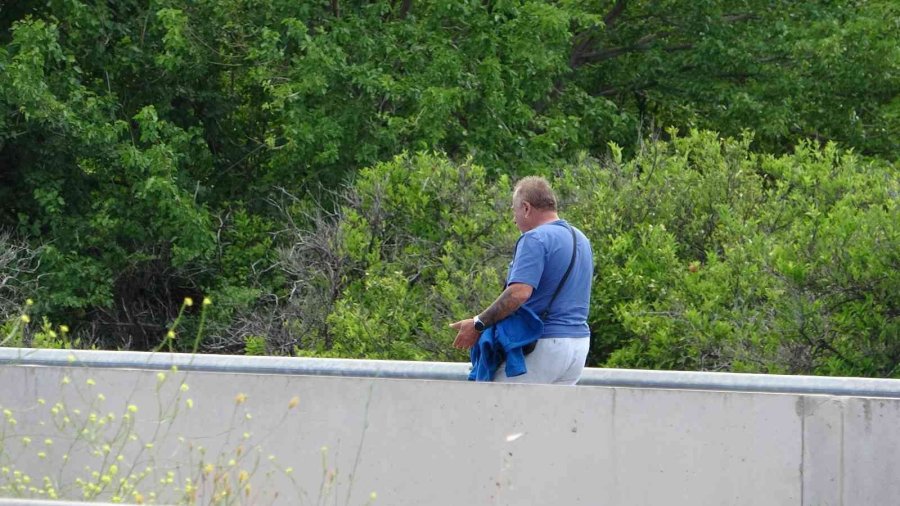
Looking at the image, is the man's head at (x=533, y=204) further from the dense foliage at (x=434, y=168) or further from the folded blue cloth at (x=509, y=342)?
the dense foliage at (x=434, y=168)

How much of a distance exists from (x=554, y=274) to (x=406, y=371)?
34.4 inches

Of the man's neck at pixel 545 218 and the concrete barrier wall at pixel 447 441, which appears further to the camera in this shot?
the man's neck at pixel 545 218

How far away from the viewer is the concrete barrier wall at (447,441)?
5227 mm

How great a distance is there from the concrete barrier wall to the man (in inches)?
11.2

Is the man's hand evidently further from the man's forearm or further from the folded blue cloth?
the man's forearm

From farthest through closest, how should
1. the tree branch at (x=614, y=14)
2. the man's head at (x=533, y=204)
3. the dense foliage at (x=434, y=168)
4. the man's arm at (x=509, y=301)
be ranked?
the tree branch at (x=614, y=14), the dense foliage at (x=434, y=168), the man's head at (x=533, y=204), the man's arm at (x=509, y=301)

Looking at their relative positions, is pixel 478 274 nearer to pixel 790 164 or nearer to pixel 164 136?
pixel 790 164

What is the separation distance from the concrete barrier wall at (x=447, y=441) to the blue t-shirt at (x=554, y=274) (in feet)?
1.29

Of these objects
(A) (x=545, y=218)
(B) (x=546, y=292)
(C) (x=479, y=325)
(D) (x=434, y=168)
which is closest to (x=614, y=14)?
(D) (x=434, y=168)

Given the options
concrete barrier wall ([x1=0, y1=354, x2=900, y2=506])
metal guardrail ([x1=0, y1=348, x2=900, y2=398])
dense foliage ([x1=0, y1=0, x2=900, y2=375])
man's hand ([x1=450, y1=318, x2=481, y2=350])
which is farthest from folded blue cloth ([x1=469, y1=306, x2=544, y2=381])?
dense foliage ([x1=0, y1=0, x2=900, y2=375])

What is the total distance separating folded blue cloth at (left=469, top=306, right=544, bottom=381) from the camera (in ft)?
18.1

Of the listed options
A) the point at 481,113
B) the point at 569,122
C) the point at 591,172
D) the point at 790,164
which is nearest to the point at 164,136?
the point at 481,113

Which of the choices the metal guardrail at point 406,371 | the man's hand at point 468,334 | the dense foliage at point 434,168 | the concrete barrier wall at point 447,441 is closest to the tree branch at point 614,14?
the dense foliage at point 434,168

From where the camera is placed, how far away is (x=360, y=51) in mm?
15602
